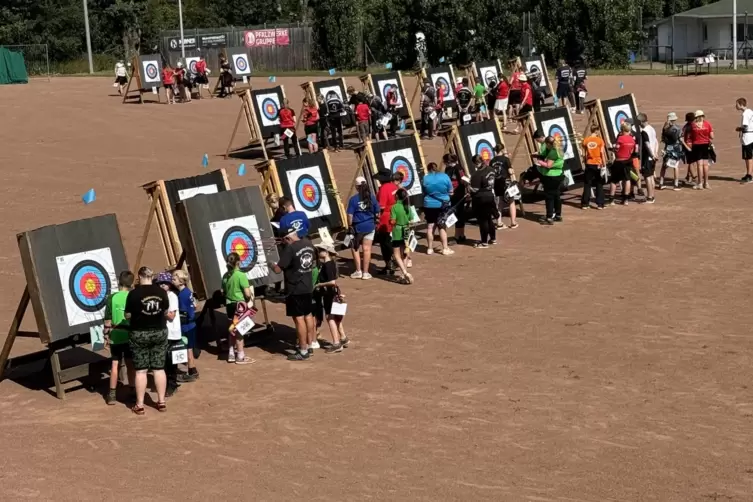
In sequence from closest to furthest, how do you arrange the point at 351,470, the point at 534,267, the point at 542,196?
the point at 351,470 → the point at 534,267 → the point at 542,196

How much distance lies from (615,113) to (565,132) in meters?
1.37

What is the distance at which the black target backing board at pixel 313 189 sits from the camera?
1953cm

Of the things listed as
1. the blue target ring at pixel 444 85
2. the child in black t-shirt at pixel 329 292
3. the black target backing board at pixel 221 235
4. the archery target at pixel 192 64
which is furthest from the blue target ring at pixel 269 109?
the child in black t-shirt at pixel 329 292

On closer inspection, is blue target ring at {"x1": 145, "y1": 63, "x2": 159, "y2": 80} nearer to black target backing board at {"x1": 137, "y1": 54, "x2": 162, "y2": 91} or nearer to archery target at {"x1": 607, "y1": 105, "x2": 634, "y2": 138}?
black target backing board at {"x1": 137, "y1": 54, "x2": 162, "y2": 91}

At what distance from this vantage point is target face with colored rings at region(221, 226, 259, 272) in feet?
51.5

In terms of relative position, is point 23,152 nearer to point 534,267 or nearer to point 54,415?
point 534,267

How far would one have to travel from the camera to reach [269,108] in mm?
32000

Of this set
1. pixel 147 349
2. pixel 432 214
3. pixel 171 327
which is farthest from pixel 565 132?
pixel 147 349

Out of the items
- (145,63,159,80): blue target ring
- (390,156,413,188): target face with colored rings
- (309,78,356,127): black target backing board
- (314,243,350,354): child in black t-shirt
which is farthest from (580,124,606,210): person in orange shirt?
(145,63,159,80): blue target ring

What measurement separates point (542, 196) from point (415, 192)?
13.2 ft

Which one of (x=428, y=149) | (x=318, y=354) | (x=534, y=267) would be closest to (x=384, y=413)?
(x=318, y=354)

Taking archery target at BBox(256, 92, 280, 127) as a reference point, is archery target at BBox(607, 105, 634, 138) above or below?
below

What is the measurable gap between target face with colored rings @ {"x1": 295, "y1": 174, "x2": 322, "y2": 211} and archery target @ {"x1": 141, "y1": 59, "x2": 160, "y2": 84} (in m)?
25.0

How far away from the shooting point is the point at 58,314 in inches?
547
